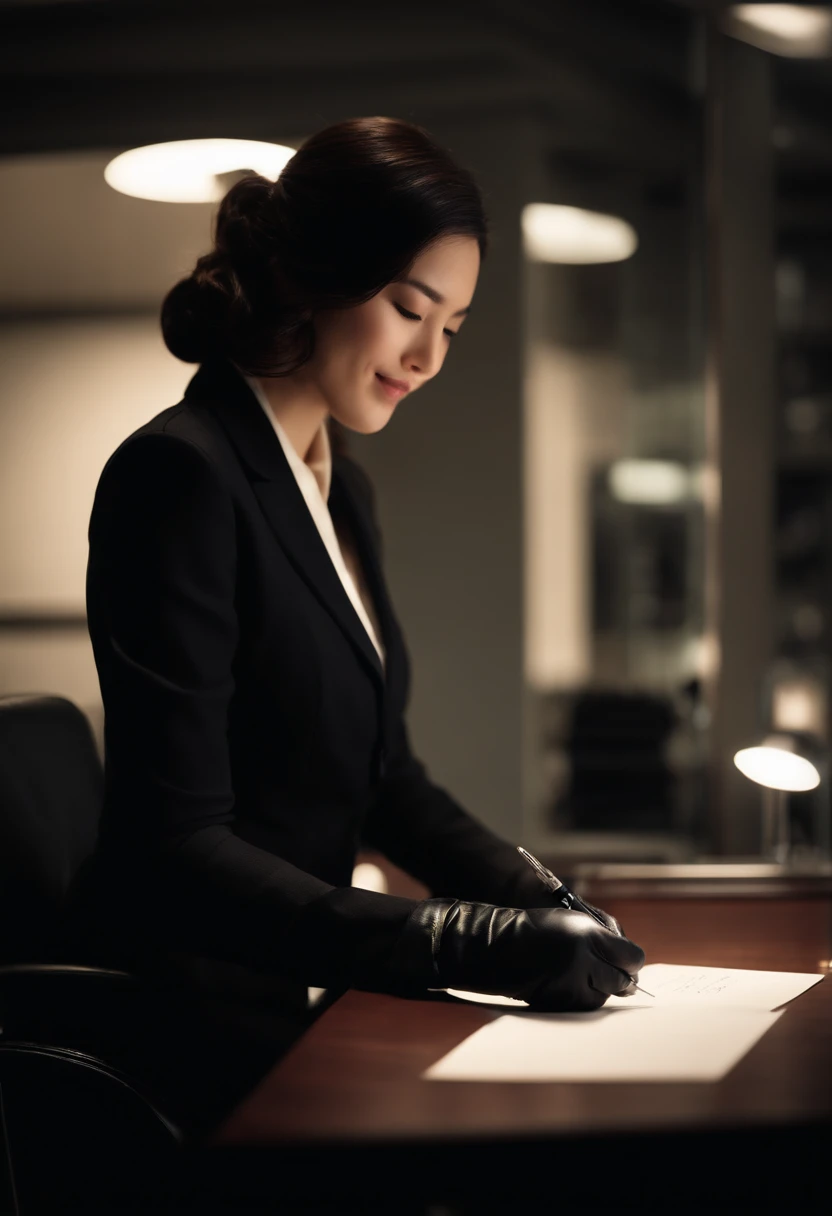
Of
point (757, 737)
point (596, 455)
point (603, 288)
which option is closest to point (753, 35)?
point (603, 288)

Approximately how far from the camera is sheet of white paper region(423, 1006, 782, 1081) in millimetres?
872

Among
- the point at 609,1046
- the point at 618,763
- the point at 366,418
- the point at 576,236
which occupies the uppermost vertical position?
the point at 576,236

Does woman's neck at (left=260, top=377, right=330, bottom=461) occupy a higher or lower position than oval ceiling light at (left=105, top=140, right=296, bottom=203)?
lower

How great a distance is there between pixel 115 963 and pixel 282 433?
0.61m

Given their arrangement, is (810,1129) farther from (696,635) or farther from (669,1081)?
(696,635)

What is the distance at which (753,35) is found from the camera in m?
2.32

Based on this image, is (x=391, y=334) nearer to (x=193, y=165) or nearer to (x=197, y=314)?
(x=197, y=314)

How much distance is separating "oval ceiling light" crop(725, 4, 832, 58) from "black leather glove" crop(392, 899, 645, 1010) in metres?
1.87

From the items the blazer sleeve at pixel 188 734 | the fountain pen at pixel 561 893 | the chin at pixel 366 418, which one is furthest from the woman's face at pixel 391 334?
the fountain pen at pixel 561 893

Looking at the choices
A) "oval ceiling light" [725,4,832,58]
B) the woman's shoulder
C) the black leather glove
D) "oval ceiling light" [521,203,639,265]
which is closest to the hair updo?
the woman's shoulder

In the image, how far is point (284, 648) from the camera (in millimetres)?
1245

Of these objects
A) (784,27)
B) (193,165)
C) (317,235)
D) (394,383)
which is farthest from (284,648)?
(784,27)

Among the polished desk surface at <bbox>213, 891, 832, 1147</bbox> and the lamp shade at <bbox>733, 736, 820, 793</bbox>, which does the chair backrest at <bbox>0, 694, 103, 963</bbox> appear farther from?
the lamp shade at <bbox>733, 736, 820, 793</bbox>

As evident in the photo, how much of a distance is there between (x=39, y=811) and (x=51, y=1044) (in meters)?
0.31
